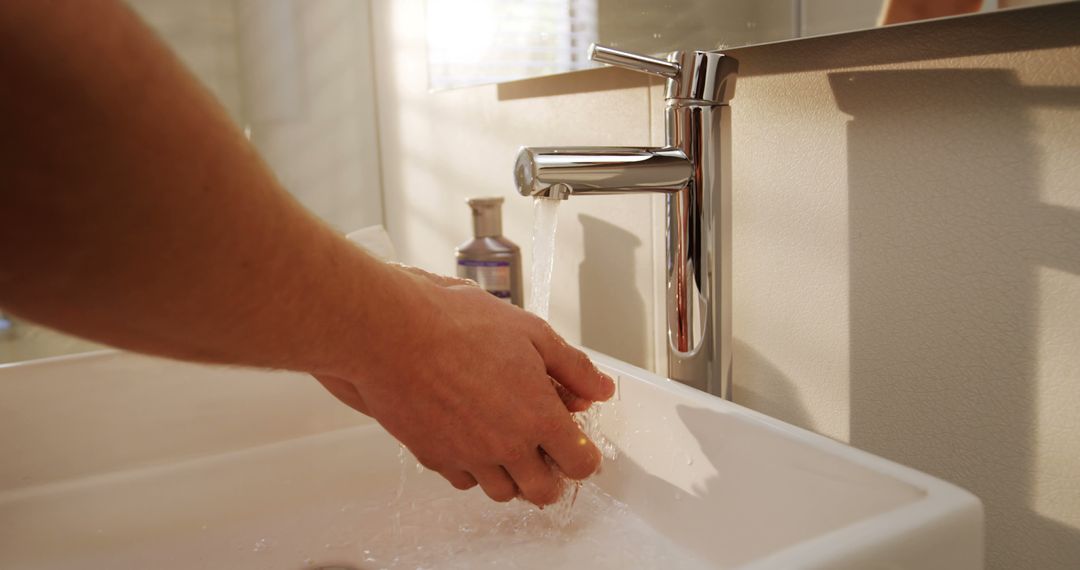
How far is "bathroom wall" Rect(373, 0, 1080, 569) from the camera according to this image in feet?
1.60

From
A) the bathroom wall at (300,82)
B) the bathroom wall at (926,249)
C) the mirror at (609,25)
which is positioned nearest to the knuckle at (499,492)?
the bathroom wall at (926,249)

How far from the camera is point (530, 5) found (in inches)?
37.4

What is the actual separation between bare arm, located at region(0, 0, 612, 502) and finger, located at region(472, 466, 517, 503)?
5cm

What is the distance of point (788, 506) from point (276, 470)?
1.50ft

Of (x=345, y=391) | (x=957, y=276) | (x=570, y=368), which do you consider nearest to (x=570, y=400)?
(x=570, y=368)

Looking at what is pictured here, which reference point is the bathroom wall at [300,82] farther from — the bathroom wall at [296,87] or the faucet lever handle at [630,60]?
the faucet lever handle at [630,60]

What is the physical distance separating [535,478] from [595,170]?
203 mm

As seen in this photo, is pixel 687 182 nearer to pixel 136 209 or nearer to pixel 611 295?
pixel 611 295

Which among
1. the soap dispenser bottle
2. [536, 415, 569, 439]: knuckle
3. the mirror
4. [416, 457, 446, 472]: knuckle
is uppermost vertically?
the mirror

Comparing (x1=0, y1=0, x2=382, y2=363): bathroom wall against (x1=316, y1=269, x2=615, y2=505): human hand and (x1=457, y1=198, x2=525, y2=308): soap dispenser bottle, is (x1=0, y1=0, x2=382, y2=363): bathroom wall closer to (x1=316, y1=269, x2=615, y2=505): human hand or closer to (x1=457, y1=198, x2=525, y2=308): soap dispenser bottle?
(x1=457, y1=198, x2=525, y2=308): soap dispenser bottle

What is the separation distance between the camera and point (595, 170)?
584 millimetres

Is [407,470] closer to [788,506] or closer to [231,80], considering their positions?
[788,506]

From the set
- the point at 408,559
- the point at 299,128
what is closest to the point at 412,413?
the point at 408,559

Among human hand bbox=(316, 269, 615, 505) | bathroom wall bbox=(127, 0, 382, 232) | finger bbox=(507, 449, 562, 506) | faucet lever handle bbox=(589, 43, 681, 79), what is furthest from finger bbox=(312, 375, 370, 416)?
bathroom wall bbox=(127, 0, 382, 232)
